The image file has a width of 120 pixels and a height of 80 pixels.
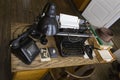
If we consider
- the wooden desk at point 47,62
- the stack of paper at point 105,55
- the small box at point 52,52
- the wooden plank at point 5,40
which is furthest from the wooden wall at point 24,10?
the stack of paper at point 105,55

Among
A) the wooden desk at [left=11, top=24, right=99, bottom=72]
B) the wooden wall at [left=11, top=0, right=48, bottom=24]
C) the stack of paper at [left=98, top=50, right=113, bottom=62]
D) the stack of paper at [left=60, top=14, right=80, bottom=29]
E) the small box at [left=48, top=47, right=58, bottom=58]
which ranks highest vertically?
the stack of paper at [left=60, top=14, right=80, bottom=29]

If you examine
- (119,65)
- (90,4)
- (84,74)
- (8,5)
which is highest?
(84,74)

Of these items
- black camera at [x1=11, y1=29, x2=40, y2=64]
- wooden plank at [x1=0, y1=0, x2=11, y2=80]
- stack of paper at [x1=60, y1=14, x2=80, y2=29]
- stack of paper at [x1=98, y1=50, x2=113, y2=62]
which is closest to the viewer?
black camera at [x1=11, y1=29, x2=40, y2=64]

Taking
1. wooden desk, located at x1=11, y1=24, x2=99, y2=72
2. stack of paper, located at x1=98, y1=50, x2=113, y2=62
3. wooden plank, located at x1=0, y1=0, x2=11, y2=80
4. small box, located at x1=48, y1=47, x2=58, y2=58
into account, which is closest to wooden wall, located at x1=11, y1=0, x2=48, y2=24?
wooden plank, located at x1=0, y1=0, x2=11, y2=80

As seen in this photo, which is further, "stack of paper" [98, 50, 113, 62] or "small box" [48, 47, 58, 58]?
"stack of paper" [98, 50, 113, 62]

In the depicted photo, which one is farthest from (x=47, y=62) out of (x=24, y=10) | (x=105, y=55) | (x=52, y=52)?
(x=24, y=10)

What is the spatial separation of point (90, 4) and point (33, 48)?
245cm

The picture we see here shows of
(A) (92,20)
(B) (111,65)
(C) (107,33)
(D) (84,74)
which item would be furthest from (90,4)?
(D) (84,74)

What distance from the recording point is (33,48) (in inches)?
57.2

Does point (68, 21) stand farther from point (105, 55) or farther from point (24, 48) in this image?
point (105, 55)

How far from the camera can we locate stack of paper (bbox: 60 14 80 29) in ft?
4.91

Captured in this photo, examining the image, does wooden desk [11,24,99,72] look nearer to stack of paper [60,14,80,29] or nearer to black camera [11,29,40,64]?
black camera [11,29,40,64]

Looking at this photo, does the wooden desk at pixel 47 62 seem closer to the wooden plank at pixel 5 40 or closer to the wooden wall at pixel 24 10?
the wooden plank at pixel 5 40

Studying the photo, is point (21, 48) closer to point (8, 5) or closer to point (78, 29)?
point (78, 29)
